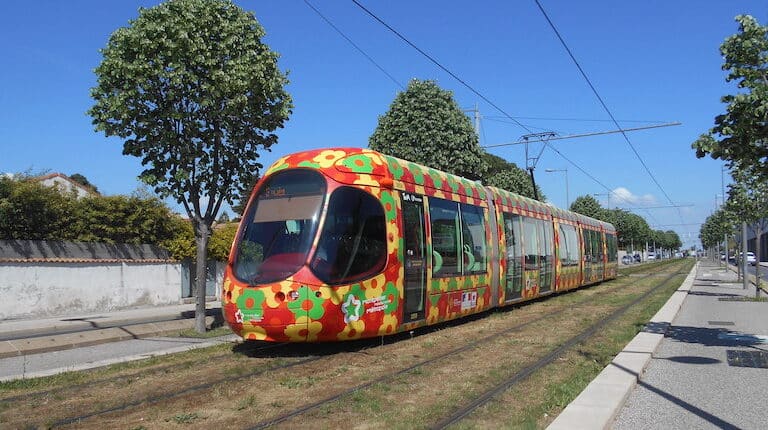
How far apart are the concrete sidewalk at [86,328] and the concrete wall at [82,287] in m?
0.56

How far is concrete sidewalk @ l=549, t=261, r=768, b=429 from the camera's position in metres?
5.88

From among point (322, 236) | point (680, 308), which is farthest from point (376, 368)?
point (680, 308)

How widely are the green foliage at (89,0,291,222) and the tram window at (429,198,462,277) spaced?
4308 millimetres

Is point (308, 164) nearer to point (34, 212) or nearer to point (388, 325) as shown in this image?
point (388, 325)

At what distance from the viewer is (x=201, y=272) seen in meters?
13.9

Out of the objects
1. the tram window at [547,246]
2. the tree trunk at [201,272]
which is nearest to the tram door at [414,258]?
the tree trunk at [201,272]

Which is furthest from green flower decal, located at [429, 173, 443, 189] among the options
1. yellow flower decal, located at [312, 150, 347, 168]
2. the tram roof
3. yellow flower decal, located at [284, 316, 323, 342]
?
yellow flower decal, located at [284, 316, 323, 342]

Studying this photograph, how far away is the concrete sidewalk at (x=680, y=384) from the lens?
5.88 meters

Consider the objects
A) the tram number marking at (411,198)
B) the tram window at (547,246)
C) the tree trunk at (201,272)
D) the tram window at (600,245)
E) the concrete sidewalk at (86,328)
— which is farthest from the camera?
the tram window at (600,245)

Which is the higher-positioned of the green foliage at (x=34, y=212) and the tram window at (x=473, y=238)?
the green foliage at (x=34, y=212)

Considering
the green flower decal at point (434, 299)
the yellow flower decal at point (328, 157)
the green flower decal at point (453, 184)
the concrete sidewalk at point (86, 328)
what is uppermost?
the yellow flower decal at point (328, 157)

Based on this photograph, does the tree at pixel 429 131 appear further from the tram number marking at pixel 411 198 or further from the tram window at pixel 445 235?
the tram number marking at pixel 411 198

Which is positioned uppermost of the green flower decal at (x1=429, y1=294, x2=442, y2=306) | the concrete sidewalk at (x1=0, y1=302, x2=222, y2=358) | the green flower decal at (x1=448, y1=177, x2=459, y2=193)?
the green flower decal at (x1=448, y1=177, x2=459, y2=193)

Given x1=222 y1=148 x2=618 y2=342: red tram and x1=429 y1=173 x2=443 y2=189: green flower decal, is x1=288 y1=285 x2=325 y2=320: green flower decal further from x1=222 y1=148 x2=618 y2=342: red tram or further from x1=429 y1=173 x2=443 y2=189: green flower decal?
x1=429 y1=173 x2=443 y2=189: green flower decal
